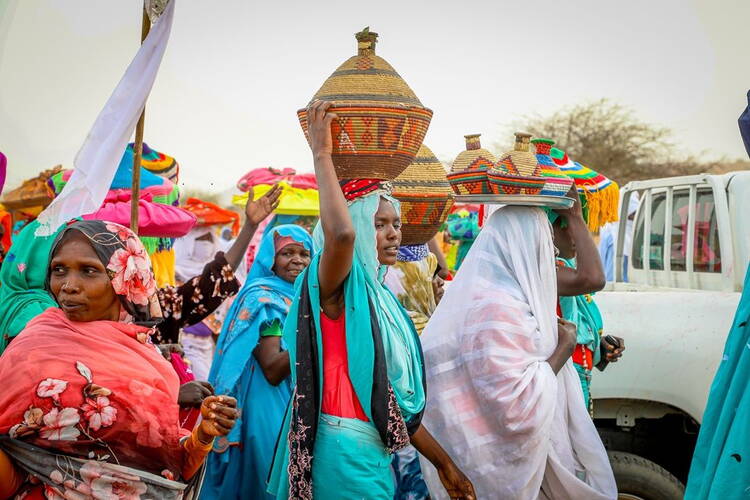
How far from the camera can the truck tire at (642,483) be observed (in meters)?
4.62

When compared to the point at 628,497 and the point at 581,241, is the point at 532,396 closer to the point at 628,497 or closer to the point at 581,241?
the point at 581,241

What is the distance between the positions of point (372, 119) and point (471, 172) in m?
1.35

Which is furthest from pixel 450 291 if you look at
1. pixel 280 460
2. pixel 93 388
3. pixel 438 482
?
pixel 93 388

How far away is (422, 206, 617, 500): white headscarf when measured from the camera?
12.1 ft

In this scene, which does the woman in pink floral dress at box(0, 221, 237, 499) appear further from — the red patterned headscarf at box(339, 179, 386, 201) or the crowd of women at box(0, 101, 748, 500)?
the red patterned headscarf at box(339, 179, 386, 201)

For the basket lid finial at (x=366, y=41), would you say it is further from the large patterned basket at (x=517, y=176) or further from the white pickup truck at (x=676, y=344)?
the white pickup truck at (x=676, y=344)

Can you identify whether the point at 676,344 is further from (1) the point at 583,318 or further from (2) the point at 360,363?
(2) the point at 360,363

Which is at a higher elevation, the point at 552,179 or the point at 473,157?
the point at 473,157

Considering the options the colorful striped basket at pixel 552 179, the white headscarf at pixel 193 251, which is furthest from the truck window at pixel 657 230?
the white headscarf at pixel 193 251

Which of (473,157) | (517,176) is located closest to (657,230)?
(473,157)

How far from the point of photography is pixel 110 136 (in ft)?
12.1

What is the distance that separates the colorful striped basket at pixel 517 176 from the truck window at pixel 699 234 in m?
2.46

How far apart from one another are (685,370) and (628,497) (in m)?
0.91

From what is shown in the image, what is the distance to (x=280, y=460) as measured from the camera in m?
3.22
